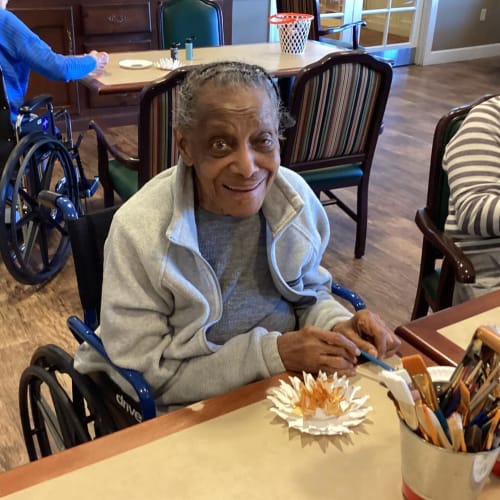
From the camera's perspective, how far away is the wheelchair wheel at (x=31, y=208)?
249cm

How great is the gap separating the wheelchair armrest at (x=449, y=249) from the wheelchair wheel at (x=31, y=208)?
137 centimetres

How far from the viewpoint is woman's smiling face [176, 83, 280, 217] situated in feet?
3.59

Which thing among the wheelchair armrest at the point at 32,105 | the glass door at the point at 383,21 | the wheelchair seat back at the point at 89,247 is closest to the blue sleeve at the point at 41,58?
the wheelchair armrest at the point at 32,105

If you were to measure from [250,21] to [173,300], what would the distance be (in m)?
4.79

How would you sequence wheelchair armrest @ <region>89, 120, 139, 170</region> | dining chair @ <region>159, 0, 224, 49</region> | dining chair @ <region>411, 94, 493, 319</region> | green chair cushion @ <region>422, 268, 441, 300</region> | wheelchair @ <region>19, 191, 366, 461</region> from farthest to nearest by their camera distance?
dining chair @ <region>159, 0, 224, 49</region>, wheelchair armrest @ <region>89, 120, 139, 170</region>, green chair cushion @ <region>422, 268, 441, 300</region>, dining chair @ <region>411, 94, 493, 319</region>, wheelchair @ <region>19, 191, 366, 461</region>

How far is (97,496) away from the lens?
0.80m

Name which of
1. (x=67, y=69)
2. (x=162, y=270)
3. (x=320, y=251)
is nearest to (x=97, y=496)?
(x=162, y=270)

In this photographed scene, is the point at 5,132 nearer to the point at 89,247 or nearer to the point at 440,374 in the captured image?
the point at 89,247

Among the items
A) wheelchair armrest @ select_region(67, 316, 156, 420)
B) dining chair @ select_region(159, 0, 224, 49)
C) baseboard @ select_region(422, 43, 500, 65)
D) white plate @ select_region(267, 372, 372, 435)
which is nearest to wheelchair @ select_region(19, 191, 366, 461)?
wheelchair armrest @ select_region(67, 316, 156, 420)

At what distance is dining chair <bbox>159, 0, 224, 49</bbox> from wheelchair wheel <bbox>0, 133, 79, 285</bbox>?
1.40 m

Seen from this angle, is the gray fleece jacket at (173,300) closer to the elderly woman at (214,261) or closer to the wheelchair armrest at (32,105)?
the elderly woman at (214,261)

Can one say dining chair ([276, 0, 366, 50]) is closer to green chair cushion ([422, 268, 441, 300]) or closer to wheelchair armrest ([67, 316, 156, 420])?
green chair cushion ([422, 268, 441, 300])

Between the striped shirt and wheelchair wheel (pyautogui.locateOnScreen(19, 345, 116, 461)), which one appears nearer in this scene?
wheelchair wheel (pyautogui.locateOnScreen(19, 345, 116, 461))

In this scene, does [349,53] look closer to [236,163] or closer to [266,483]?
[236,163]
